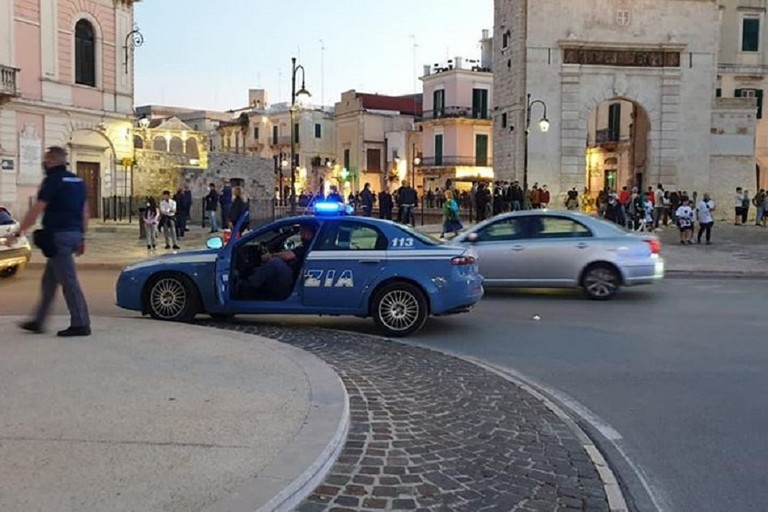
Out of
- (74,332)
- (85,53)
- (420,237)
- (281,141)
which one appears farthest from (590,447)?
(281,141)

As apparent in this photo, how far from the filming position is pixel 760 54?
161 feet

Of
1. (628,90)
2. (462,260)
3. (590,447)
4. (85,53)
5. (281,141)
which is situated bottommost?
(590,447)

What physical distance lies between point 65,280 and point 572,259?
8.53 metres

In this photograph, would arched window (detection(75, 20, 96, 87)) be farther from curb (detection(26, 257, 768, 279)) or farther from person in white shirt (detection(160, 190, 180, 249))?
curb (detection(26, 257, 768, 279))

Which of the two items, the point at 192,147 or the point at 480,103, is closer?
the point at 192,147

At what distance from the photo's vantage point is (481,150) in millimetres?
67938

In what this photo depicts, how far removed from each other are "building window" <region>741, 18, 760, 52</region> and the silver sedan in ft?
137

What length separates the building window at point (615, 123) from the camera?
167 feet

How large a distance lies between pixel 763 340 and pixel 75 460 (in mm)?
8299

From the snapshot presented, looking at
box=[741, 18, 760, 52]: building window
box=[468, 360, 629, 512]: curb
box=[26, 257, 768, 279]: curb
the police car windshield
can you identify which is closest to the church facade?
box=[741, 18, 760, 52]: building window

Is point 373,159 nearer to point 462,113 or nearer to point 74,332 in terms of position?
point 462,113

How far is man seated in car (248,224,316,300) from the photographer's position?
973 centimetres

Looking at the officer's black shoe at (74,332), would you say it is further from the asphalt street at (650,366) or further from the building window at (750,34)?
the building window at (750,34)

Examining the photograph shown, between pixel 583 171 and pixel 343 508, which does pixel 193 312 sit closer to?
pixel 343 508
